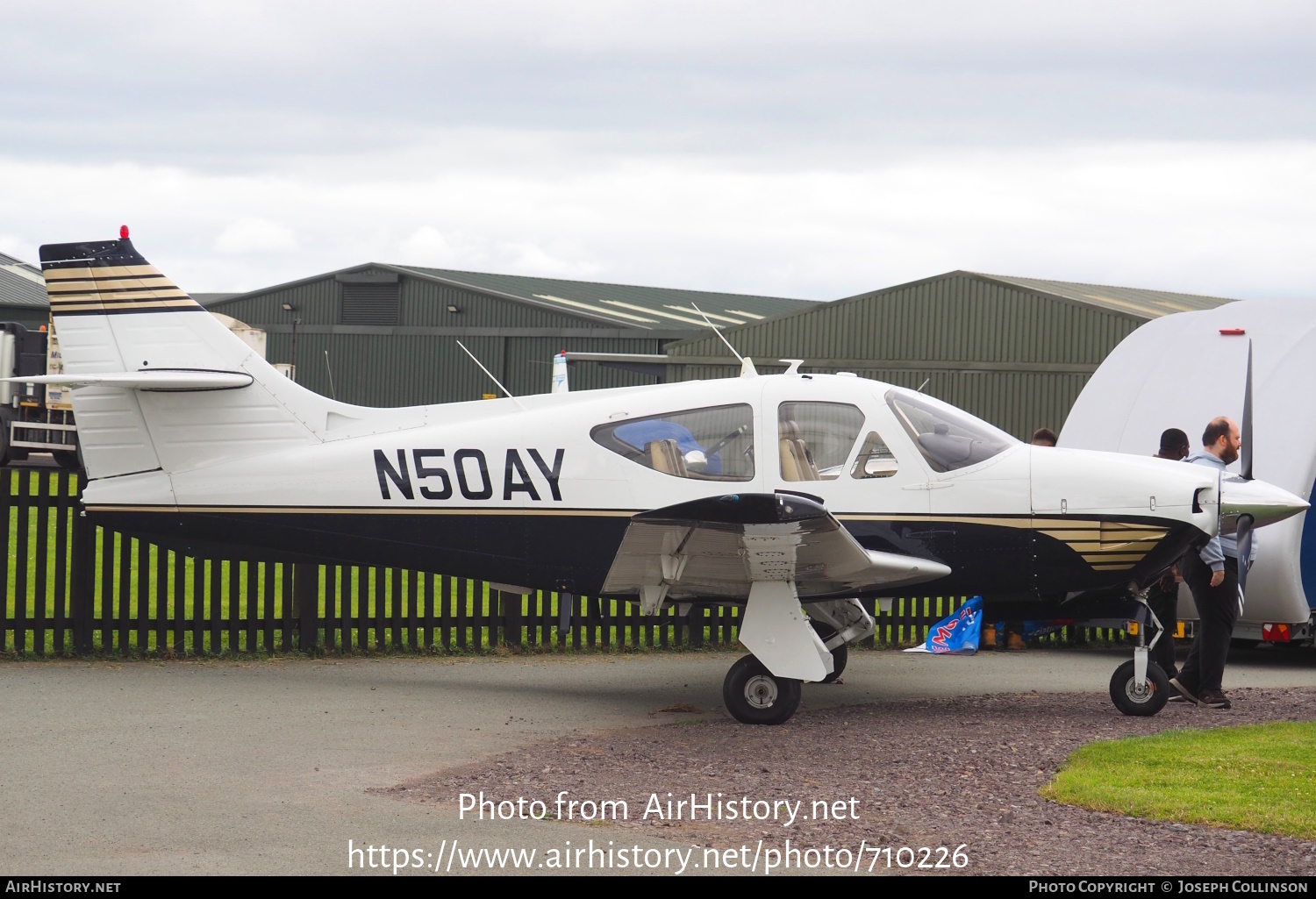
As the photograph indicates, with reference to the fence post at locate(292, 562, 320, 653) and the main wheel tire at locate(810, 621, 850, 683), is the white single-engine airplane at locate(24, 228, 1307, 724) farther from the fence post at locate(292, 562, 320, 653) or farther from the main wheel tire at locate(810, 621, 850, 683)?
the fence post at locate(292, 562, 320, 653)

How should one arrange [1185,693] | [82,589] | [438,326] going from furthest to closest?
[438,326] < [82,589] < [1185,693]

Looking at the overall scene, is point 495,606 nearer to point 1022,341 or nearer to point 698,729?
point 698,729

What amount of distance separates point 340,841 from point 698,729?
10.4 feet

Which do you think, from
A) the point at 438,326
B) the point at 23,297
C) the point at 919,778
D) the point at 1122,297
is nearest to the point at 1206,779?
the point at 919,778

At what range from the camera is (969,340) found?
25516 mm

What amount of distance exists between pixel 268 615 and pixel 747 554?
4676mm

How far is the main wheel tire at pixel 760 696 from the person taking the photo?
27.1 ft

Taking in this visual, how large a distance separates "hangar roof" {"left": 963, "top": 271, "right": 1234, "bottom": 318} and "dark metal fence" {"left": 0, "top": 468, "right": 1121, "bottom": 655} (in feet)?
43.5

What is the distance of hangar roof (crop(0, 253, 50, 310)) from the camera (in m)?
36.6

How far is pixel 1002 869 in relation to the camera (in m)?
4.91

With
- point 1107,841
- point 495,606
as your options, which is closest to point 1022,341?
point 495,606

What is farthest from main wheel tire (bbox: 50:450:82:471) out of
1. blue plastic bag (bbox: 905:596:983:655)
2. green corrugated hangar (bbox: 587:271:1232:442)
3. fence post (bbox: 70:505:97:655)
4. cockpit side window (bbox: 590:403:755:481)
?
blue plastic bag (bbox: 905:596:983:655)

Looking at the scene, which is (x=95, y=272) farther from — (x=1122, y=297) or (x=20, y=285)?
(x=20, y=285)

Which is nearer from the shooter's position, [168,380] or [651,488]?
[651,488]
